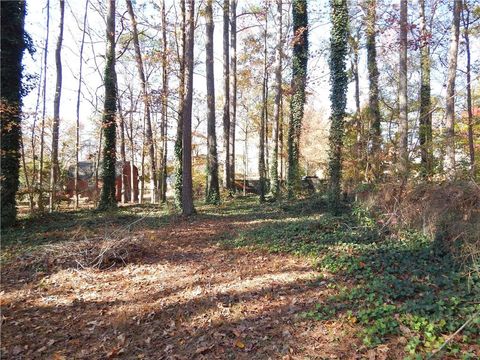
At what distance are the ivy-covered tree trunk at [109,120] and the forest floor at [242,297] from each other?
5718mm

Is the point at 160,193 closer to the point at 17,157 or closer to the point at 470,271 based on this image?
the point at 17,157

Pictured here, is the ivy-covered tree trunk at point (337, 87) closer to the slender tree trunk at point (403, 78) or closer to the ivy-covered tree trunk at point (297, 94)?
the slender tree trunk at point (403, 78)

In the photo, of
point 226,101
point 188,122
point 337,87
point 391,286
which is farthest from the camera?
point 226,101

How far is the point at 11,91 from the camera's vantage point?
416 inches

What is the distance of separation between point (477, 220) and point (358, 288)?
259cm

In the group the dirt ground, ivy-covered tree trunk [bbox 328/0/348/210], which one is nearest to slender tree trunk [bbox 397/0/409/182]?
ivy-covered tree trunk [bbox 328/0/348/210]

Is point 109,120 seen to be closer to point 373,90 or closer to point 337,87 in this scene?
point 337,87

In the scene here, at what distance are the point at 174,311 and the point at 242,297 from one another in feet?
3.46

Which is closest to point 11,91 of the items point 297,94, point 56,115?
point 56,115

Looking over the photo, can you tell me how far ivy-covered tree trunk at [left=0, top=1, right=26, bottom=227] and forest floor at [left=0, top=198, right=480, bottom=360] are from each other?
2.95m

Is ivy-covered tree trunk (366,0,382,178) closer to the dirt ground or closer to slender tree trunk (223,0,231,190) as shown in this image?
the dirt ground

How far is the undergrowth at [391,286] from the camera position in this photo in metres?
3.51

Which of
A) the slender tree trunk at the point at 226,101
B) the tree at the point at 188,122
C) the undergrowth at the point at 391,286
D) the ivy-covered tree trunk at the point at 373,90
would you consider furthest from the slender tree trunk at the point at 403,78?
the slender tree trunk at the point at 226,101

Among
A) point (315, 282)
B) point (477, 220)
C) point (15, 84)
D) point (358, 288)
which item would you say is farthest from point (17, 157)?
point (477, 220)
